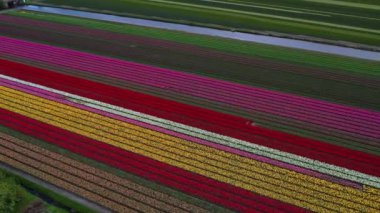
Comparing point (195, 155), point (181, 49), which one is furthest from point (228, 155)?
point (181, 49)

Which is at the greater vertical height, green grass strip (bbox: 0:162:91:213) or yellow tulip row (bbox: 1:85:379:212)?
green grass strip (bbox: 0:162:91:213)

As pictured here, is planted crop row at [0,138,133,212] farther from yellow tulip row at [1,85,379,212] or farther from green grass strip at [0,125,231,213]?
yellow tulip row at [1,85,379,212]

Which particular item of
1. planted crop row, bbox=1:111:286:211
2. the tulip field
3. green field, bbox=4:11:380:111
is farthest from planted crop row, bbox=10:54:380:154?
planted crop row, bbox=1:111:286:211

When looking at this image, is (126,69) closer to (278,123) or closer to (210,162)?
(278,123)

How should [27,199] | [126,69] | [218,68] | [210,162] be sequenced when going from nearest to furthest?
[27,199], [210,162], [126,69], [218,68]

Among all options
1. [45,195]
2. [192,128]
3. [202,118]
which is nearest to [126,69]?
[202,118]

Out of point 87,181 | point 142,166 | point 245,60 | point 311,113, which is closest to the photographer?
point 87,181

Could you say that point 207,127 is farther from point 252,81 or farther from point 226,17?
point 226,17
